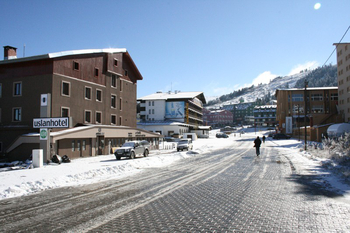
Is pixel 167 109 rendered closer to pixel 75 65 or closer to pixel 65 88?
pixel 75 65

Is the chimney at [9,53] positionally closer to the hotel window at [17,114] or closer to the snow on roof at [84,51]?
the hotel window at [17,114]

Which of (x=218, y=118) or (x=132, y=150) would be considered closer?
(x=132, y=150)

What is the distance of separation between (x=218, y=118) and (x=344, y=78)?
12077cm

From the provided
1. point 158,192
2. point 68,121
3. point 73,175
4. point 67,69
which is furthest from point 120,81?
point 158,192

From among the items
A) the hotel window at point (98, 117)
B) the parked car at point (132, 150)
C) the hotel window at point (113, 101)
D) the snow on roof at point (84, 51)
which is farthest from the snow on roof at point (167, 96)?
the parked car at point (132, 150)

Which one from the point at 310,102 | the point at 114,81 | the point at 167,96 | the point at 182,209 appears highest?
the point at 167,96

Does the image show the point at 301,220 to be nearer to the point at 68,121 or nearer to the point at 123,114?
the point at 68,121

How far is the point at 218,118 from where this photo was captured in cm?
18900

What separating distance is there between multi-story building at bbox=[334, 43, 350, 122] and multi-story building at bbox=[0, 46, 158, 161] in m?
56.4

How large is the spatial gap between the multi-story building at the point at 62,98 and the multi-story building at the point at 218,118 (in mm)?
149825

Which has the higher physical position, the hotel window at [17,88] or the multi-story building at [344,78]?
the multi-story building at [344,78]

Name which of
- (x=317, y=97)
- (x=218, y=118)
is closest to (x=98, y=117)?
(x=317, y=97)

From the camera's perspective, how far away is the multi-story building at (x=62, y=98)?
32438mm

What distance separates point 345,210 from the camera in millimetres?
8242
